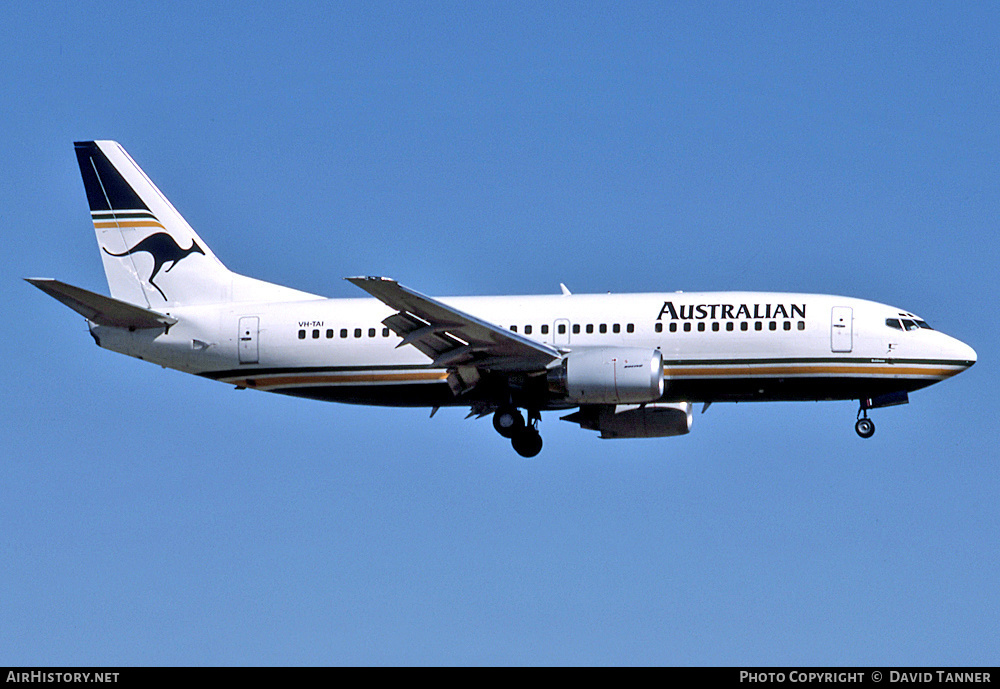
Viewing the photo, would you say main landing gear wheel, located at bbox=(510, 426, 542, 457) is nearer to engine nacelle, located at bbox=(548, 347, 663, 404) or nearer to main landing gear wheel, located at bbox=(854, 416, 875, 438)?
engine nacelle, located at bbox=(548, 347, 663, 404)

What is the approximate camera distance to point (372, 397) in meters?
45.8

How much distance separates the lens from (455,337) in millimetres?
42969

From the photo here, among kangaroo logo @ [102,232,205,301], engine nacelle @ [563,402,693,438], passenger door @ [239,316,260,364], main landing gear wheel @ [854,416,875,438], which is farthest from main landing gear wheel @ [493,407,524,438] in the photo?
kangaroo logo @ [102,232,205,301]

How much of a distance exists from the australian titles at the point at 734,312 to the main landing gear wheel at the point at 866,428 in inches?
136

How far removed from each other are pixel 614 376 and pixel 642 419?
4.64m

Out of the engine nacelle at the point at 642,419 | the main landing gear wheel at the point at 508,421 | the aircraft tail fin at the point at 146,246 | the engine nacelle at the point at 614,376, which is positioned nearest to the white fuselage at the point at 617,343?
the main landing gear wheel at the point at 508,421

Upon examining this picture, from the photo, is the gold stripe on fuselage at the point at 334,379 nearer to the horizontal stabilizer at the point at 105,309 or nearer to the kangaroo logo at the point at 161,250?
the horizontal stabilizer at the point at 105,309

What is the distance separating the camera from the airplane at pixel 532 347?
42688 mm
